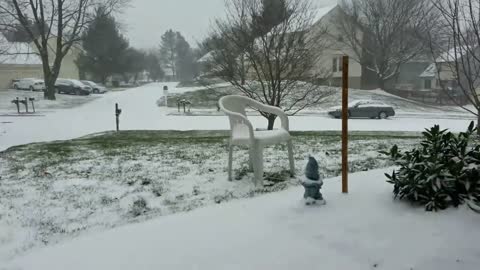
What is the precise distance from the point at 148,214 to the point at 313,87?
779cm

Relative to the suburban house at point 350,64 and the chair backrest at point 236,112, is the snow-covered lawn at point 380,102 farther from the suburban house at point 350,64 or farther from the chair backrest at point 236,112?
the chair backrest at point 236,112

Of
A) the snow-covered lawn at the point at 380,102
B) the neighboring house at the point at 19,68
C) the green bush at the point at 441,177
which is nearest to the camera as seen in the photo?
the green bush at the point at 441,177

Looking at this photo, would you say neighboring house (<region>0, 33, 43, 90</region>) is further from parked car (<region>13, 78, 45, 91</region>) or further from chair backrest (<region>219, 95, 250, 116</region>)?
chair backrest (<region>219, 95, 250, 116</region>)

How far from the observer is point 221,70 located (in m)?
9.49

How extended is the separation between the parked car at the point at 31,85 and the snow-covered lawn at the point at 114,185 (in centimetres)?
2934

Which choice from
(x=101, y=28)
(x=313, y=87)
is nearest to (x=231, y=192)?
(x=313, y=87)

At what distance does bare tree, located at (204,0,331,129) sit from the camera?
29.6 ft

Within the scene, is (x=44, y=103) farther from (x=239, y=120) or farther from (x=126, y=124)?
(x=239, y=120)

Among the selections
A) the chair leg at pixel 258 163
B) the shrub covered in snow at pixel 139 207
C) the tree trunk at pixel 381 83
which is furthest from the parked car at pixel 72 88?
the chair leg at pixel 258 163

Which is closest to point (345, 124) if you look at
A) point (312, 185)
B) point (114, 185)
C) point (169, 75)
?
point (312, 185)

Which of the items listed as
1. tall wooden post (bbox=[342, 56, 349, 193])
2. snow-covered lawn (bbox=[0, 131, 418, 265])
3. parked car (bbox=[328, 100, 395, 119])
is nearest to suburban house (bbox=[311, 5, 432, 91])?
parked car (bbox=[328, 100, 395, 119])

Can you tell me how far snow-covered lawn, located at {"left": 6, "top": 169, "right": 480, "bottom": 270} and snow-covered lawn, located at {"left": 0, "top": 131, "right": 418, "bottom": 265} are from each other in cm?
46

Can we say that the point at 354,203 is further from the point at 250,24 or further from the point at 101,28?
the point at 101,28

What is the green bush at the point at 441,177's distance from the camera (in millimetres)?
2363
